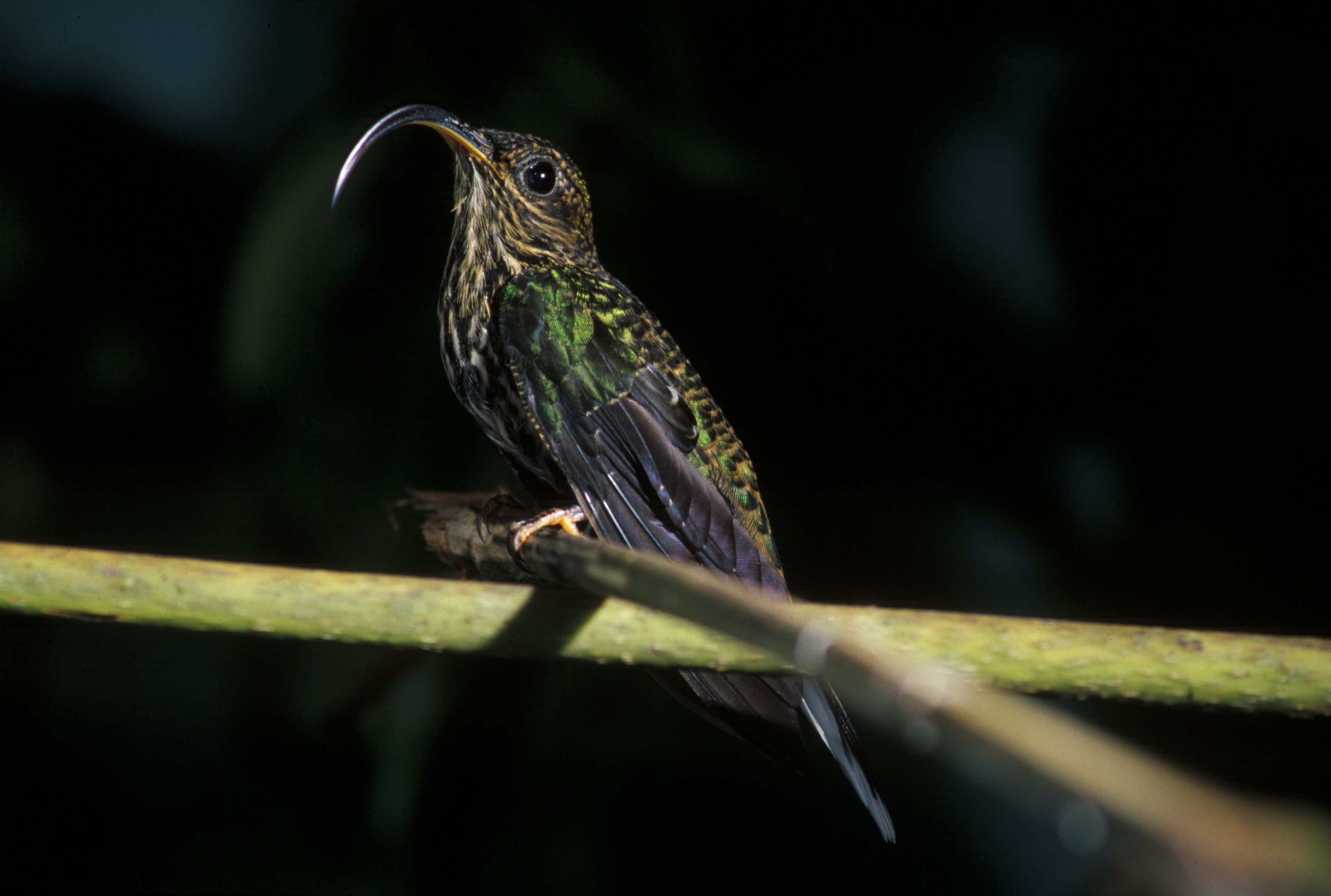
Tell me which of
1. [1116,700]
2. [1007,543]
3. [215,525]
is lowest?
[1007,543]

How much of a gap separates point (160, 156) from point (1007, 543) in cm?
140

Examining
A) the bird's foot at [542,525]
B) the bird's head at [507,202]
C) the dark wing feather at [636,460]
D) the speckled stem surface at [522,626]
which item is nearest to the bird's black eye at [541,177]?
the bird's head at [507,202]

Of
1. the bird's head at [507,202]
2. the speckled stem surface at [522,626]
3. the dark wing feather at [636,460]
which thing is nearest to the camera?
the speckled stem surface at [522,626]

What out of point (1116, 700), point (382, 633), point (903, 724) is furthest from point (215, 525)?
point (903, 724)

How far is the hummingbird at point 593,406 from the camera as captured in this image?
105 cm

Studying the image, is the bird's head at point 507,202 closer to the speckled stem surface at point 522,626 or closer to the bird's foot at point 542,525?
the bird's foot at point 542,525

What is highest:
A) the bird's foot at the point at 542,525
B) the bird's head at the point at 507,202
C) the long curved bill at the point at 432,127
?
the long curved bill at the point at 432,127

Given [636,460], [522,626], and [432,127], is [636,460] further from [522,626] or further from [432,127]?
[432,127]

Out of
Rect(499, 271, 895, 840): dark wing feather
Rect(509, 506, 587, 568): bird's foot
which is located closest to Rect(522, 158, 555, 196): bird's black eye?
Rect(499, 271, 895, 840): dark wing feather

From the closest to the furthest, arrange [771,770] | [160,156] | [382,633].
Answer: [382,633] < [160,156] < [771,770]

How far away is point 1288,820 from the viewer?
203 millimetres

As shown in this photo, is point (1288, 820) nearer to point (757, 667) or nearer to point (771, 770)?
point (757, 667)

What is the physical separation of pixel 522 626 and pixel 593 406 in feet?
1.12

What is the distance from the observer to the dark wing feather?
1.04 m
